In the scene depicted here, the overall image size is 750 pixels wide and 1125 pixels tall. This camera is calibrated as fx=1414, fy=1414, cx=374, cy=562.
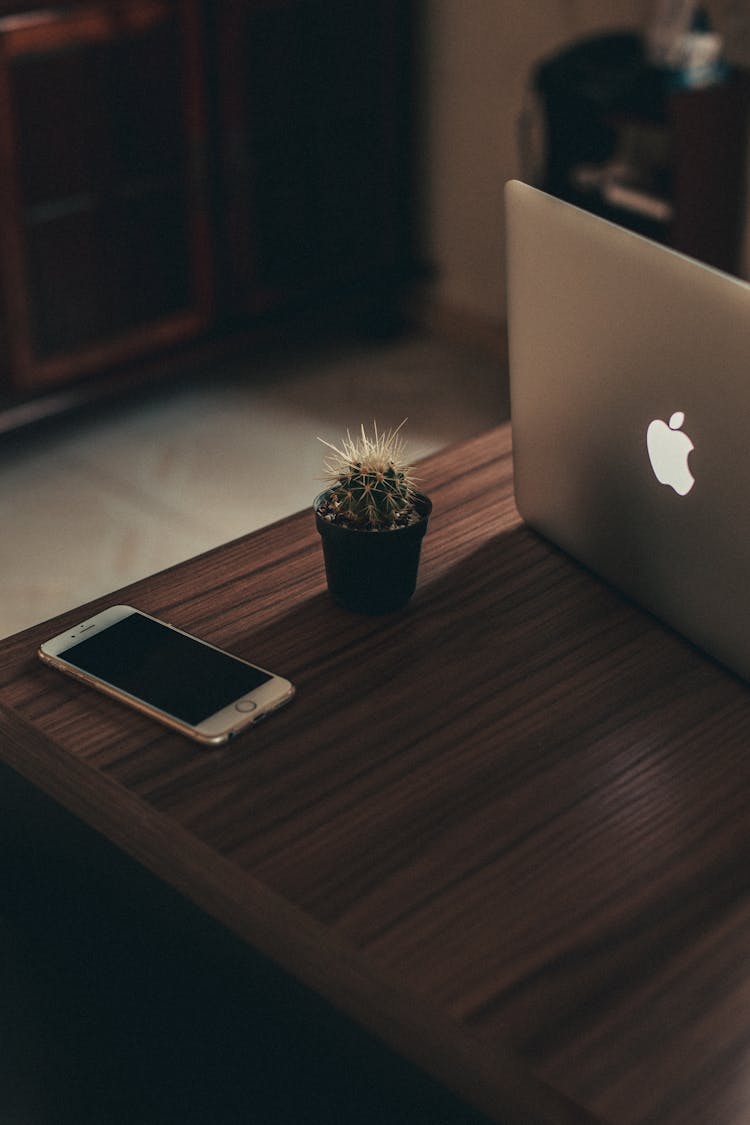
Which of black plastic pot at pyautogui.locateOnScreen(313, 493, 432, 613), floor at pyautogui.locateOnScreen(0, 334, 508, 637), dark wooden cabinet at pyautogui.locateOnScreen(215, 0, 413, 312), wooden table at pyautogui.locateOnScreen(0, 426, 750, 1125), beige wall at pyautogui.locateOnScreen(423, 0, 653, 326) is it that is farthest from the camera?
beige wall at pyautogui.locateOnScreen(423, 0, 653, 326)

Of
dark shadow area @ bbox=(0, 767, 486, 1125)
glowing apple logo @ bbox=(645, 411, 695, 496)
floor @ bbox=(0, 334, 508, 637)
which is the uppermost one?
glowing apple logo @ bbox=(645, 411, 695, 496)

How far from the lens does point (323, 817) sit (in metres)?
1.08

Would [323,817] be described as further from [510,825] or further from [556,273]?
[556,273]

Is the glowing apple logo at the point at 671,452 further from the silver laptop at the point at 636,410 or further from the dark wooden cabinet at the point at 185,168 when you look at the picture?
the dark wooden cabinet at the point at 185,168

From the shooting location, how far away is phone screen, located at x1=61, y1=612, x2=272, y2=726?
1206mm

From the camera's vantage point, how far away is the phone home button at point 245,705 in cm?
119

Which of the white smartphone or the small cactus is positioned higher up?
the small cactus

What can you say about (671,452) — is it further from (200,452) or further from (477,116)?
(477,116)

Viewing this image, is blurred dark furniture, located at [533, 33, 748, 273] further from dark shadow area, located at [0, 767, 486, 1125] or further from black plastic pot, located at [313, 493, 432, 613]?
dark shadow area, located at [0, 767, 486, 1125]

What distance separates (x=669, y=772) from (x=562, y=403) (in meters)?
0.39

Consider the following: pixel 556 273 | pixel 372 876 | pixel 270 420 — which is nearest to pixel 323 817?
pixel 372 876

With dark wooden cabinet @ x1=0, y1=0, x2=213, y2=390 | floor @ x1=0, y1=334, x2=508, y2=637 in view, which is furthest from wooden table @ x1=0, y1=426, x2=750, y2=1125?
dark wooden cabinet @ x1=0, y1=0, x2=213, y2=390

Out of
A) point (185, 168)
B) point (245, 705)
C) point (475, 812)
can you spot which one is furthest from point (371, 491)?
point (185, 168)

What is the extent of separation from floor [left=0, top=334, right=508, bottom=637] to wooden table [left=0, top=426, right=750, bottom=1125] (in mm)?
1314
